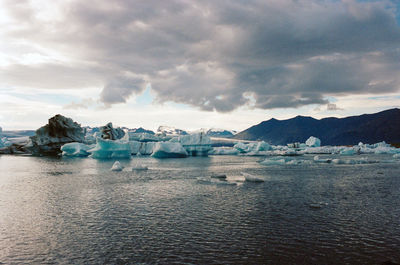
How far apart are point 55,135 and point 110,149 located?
26334 mm

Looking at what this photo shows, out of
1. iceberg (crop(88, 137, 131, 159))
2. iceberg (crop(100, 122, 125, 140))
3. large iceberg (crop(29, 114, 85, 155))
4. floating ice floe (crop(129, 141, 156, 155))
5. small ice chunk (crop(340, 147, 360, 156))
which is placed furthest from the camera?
iceberg (crop(100, 122, 125, 140))

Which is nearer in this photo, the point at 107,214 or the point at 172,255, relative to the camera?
the point at 172,255

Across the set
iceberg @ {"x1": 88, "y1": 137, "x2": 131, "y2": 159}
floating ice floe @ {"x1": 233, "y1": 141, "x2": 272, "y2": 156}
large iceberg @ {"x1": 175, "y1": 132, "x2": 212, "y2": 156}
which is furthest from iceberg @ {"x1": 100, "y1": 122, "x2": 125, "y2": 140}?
floating ice floe @ {"x1": 233, "y1": 141, "x2": 272, "y2": 156}

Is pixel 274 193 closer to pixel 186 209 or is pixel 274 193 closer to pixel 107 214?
pixel 186 209

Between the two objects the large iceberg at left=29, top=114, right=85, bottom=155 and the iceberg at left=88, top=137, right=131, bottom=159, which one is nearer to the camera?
the iceberg at left=88, top=137, right=131, bottom=159

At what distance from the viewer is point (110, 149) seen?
63.8 metres

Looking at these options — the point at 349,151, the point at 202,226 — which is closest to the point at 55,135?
the point at 202,226

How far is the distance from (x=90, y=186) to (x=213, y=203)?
12.7 meters

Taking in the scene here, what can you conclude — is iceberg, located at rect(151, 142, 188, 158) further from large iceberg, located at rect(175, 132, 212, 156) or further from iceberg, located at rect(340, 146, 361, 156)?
iceberg, located at rect(340, 146, 361, 156)

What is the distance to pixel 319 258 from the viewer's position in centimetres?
968

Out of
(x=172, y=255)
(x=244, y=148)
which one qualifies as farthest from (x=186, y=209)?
(x=244, y=148)

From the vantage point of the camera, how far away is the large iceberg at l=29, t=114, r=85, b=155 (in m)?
78.9

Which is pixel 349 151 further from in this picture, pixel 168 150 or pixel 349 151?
pixel 168 150

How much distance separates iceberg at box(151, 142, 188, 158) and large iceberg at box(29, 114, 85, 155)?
30274mm
